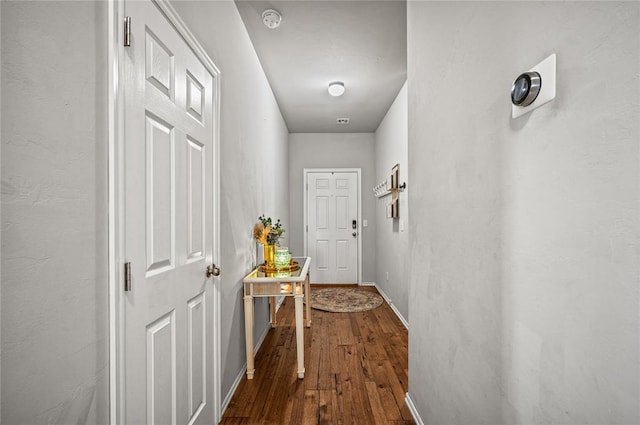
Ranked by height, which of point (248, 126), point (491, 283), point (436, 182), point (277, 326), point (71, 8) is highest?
point (248, 126)

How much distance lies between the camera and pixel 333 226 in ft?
18.6

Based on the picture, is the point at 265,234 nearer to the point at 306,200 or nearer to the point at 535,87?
the point at 535,87

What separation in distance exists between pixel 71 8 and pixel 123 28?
0.66ft

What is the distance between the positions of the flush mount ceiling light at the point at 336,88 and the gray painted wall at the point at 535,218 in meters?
2.16

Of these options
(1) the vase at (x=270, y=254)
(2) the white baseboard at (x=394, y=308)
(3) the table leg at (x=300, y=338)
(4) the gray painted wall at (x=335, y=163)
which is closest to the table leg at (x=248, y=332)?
(3) the table leg at (x=300, y=338)

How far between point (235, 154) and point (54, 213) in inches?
60.9

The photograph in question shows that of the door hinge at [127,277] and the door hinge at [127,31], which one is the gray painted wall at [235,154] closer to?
the door hinge at [127,31]

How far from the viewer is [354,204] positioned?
5.69 m

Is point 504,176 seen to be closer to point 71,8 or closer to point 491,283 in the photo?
point 491,283

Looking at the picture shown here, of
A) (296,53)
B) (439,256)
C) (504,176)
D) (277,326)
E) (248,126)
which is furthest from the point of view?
(277,326)

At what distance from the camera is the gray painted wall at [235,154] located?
1967mm

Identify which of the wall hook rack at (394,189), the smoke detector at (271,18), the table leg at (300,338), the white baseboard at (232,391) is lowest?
the white baseboard at (232,391)

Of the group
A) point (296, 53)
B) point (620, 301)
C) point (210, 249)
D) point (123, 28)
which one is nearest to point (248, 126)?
point (296, 53)

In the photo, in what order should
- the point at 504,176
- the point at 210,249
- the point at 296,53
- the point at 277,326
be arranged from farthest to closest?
the point at 277,326 < the point at 296,53 < the point at 210,249 < the point at 504,176
